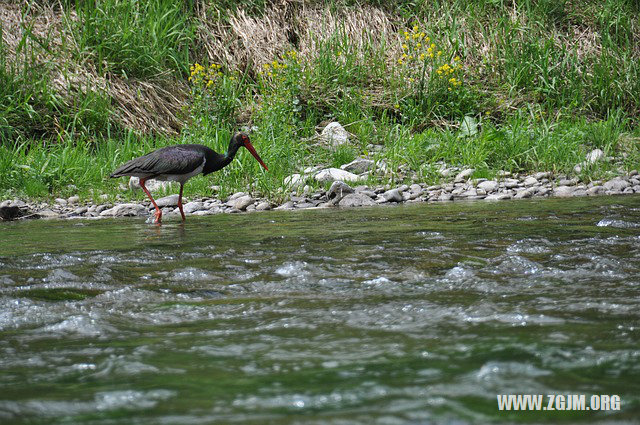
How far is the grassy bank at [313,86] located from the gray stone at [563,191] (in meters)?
0.59

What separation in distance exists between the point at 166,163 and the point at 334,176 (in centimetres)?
196

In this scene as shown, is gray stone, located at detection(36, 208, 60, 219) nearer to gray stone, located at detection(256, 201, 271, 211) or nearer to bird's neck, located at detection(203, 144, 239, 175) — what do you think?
bird's neck, located at detection(203, 144, 239, 175)

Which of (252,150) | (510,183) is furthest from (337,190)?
(510,183)

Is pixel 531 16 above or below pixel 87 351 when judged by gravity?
above

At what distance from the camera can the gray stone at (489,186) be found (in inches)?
295

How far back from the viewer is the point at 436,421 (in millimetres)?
1444

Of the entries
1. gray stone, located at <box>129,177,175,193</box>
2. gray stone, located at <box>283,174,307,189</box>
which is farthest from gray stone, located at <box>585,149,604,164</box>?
gray stone, located at <box>129,177,175,193</box>

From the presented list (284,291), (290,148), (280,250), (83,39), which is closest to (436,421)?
(284,291)

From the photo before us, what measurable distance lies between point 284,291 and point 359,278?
1.25 ft

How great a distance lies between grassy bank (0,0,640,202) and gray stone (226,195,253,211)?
14.3 inches

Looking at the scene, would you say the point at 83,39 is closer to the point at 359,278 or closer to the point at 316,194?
the point at 316,194

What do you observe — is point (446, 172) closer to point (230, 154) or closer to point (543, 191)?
point (543, 191)

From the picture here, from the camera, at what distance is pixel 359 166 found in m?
8.33

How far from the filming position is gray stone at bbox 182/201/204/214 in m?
7.36
